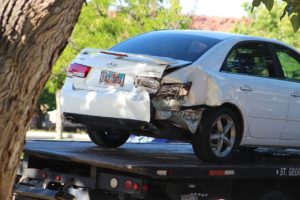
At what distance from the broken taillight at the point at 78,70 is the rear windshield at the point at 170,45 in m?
0.64

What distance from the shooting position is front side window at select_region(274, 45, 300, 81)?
25.6ft

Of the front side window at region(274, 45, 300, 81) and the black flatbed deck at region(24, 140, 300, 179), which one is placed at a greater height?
the front side window at region(274, 45, 300, 81)

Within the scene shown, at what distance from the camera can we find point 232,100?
22.5ft

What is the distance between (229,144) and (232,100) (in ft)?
1.55

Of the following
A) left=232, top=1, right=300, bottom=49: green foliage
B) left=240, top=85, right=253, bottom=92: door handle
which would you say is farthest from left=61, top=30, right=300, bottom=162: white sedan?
left=232, top=1, right=300, bottom=49: green foliage

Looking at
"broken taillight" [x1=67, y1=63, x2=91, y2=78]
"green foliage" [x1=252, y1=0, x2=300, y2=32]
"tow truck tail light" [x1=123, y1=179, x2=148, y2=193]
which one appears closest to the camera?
"tow truck tail light" [x1=123, y1=179, x2=148, y2=193]

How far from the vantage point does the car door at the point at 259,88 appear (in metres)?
7.12

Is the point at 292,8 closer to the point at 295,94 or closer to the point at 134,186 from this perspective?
the point at 295,94

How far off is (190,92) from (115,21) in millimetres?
15189

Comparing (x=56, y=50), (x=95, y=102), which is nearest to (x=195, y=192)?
(x=95, y=102)

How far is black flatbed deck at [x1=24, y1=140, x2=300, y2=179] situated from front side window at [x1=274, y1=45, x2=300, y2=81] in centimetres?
103

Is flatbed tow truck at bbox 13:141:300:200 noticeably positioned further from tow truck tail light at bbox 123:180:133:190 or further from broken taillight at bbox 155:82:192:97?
broken taillight at bbox 155:82:192:97

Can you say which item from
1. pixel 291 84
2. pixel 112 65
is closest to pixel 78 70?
pixel 112 65

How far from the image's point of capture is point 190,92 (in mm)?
6488
